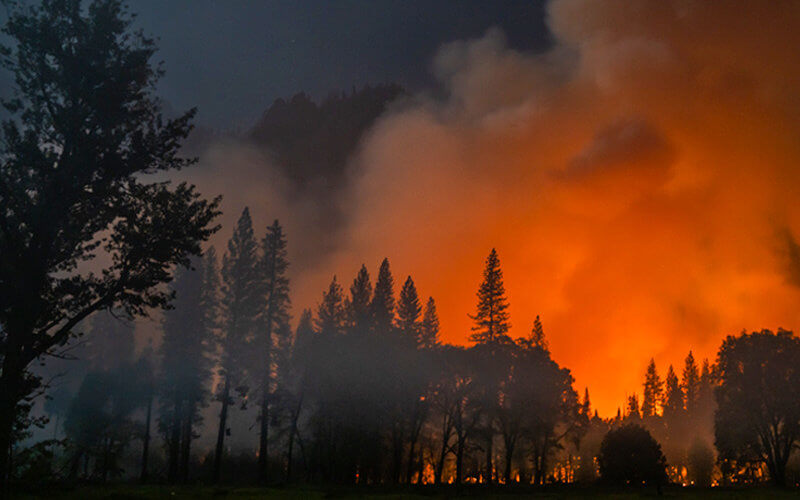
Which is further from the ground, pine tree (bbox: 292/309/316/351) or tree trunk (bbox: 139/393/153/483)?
pine tree (bbox: 292/309/316/351)

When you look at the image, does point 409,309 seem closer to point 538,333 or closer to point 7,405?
point 538,333

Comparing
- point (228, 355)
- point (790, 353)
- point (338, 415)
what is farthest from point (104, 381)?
point (790, 353)

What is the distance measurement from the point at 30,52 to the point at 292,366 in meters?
44.8

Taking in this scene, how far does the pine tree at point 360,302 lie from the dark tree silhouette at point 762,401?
39759 mm

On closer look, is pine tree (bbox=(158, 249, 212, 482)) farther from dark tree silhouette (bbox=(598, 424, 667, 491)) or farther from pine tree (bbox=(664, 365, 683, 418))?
pine tree (bbox=(664, 365, 683, 418))

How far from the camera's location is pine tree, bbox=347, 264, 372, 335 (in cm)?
6415

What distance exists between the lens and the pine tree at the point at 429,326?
69.8 m

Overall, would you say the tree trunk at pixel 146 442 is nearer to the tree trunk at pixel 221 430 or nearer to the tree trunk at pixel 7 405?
the tree trunk at pixel 221 430

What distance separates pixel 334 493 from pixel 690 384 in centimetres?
10060

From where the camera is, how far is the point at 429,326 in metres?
71.9

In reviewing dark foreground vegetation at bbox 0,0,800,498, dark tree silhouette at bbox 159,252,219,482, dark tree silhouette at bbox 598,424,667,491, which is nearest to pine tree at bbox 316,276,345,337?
dark foreground vegetation at bbox 0,0,800,498

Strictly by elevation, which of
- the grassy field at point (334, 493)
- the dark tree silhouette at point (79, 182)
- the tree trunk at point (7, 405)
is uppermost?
the dark tree silhouette at point (79, 182)

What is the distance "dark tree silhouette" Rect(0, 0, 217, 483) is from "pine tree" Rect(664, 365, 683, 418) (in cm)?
12152

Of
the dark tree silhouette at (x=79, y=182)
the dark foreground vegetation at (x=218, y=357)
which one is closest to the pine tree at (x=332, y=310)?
the dark foreground vegetation at (x=218, y=357)
